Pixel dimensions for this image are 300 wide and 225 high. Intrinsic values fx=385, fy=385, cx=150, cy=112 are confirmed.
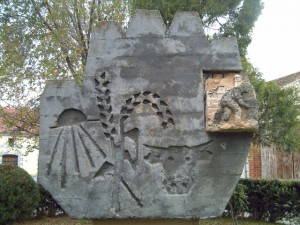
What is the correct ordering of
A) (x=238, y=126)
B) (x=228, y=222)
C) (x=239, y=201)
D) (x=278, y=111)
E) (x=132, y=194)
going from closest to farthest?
(x=238, y=126)
(x=132, y=194)
(x=278, y=111)
(x=228, y=222)
(x=239, y=201)

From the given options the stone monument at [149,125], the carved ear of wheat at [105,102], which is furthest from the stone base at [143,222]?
the carved ear of wheat at [105,102]

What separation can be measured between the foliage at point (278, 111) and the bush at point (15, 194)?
6727 millimetres

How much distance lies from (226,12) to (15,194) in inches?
294

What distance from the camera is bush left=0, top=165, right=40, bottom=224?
33.4 feet

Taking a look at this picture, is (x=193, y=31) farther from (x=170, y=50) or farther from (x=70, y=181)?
(x=70, y=181)

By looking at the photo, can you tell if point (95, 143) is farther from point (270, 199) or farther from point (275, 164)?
point (275, 164)

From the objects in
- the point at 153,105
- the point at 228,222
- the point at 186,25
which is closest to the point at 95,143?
the point at 153,105

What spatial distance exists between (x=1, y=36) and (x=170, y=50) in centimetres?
892

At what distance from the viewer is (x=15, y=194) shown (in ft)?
34.5

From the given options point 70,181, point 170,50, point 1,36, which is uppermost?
point 1,36

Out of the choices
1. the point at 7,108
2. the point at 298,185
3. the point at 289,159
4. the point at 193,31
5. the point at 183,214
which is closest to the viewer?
the point at 183,214

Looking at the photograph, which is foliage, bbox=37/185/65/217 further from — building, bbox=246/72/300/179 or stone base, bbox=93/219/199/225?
stone base, bbox=93/219/199/225

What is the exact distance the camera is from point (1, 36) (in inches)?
450

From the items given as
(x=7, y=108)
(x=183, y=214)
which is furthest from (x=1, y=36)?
(x=183, y=214)
